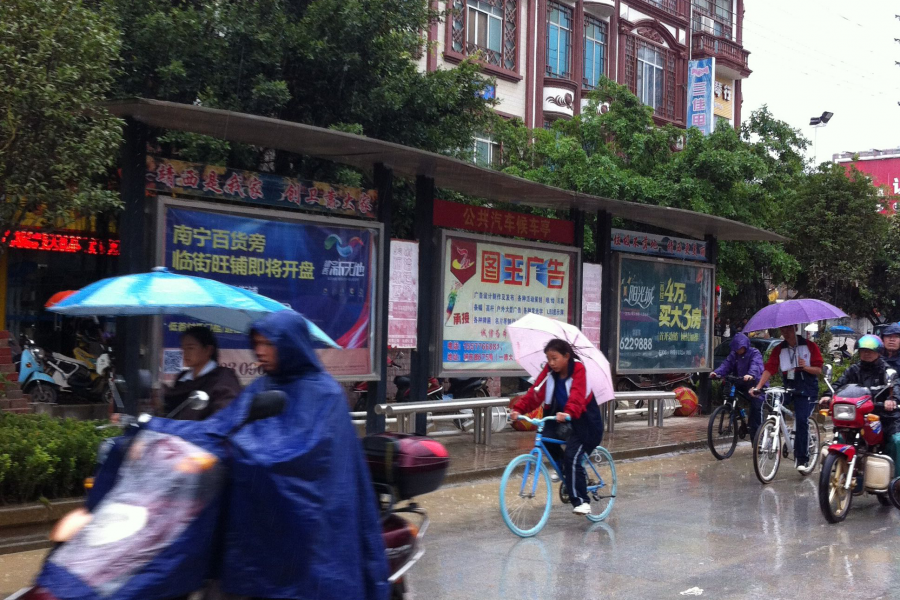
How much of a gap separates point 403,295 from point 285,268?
5.75 feet

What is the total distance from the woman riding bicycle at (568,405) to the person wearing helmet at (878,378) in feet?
9.85

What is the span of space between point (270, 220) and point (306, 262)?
0.66m

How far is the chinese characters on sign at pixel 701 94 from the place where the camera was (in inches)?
1113

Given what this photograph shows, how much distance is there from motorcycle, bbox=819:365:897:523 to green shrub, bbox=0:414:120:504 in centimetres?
619

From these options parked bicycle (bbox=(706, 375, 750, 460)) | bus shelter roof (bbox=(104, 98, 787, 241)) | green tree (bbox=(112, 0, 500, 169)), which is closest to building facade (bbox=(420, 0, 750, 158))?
green tree (bbox=(112, 0, 500, 169))

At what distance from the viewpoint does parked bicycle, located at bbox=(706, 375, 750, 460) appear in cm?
1237

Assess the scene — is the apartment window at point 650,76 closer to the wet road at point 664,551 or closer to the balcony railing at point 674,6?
the balcony railing at point 674,6

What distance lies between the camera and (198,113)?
8.04 metres

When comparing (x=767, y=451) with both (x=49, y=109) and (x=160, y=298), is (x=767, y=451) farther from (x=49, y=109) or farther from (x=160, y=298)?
(x=49, y=109)

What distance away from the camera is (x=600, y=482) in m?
8.27

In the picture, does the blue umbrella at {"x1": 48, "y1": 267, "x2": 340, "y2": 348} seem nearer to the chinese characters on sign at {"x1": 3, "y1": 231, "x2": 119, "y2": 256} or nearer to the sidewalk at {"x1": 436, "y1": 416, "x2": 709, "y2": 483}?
the sidewalk at {"x1": 436, "y1": 416, "x2": 709, "y2": 483}

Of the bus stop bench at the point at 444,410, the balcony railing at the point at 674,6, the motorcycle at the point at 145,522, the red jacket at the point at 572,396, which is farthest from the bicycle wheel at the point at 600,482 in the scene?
the balcony railing at the point at 674,6

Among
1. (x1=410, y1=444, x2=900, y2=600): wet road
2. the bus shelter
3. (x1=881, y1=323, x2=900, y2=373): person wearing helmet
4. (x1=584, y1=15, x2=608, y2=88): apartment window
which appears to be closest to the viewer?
(x1=410, y1=444, x2=900, y2=600): wet road

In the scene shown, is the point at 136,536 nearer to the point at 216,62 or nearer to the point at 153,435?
the point at 153,435
